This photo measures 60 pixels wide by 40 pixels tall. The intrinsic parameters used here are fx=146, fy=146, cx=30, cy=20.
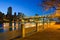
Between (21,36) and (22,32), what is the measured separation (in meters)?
0.34

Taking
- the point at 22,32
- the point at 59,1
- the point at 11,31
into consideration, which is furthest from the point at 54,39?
the point at 59,1

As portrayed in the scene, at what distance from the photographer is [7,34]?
9.68m

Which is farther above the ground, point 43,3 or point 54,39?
point 43,3

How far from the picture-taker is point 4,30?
926cm

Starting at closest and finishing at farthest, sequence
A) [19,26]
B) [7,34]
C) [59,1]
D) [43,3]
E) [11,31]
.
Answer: [7,34] → [11,31] → [19,26] → [59,1] → [43,3]

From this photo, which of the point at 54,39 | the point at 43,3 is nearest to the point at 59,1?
the point at 43,3

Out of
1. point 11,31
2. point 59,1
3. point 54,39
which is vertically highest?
point 59,1

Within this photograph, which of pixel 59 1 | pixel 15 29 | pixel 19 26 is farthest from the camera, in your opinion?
pixel 59 1

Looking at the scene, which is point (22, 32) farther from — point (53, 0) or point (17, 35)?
point (53, 0)

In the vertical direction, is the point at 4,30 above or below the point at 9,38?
above

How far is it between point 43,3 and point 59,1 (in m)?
5.03

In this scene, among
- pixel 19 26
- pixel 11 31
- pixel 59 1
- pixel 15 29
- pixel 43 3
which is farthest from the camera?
pixel 43 3

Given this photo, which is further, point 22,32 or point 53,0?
point 53,0

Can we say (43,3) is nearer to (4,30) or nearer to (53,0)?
(53,0)
